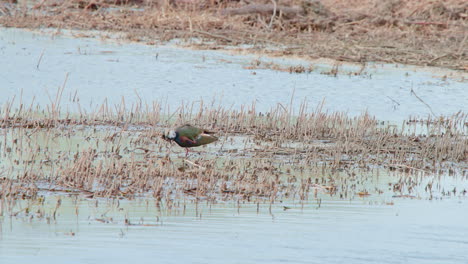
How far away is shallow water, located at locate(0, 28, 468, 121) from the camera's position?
503 inches

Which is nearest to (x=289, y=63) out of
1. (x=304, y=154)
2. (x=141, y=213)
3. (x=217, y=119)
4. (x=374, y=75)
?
(x=374, y=75)

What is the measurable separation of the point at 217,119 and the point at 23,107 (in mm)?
2759

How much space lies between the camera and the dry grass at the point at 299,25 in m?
18.6

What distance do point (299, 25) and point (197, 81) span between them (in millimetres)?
7424

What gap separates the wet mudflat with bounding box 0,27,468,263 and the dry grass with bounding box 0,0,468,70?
14.2ft

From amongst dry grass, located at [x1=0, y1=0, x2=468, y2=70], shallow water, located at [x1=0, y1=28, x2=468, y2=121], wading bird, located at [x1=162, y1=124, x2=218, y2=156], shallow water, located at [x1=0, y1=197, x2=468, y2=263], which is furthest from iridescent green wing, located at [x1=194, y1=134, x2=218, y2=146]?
dry grass, located at [x1=0, y1=0, x2=468, y2=70]

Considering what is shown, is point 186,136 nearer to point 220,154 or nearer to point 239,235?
point 220,154

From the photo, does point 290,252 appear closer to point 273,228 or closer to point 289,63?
point 273,228

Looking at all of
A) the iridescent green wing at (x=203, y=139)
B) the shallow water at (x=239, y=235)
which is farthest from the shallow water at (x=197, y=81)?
the shallow water at (x=239, y=235)

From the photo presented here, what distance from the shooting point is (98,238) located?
5.66 metres

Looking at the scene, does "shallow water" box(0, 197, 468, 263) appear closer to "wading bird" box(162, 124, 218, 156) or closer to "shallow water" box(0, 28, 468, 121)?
"wading bird" box(162, 124, 218, 156)

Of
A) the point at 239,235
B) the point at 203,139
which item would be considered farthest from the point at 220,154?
the point at 239,235

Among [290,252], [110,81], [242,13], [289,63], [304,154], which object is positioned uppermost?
[242,13]

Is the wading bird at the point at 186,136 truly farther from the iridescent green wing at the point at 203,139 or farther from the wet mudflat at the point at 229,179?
the wet mudflat at the point at 229,179
